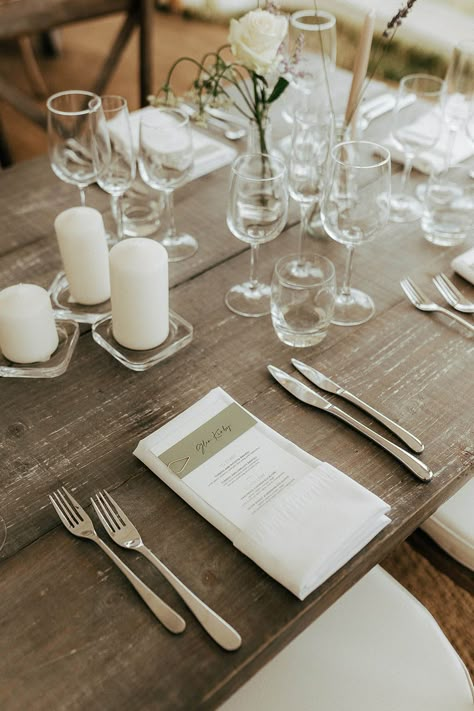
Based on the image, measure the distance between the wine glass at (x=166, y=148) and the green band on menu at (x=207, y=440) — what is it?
0.47 m

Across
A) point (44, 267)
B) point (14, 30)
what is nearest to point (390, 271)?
point (44, 267)

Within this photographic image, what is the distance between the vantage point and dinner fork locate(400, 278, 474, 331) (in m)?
1.16

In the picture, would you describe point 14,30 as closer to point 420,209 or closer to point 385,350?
point 420,209

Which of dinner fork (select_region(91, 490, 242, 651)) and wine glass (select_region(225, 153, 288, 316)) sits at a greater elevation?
wine glass (select_region(225, 153, 288, 316))

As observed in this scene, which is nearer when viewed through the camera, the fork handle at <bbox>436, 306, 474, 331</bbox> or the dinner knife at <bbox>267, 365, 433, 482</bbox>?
the dinner knife at <bbox>267, 365, 433, 482</bbox>

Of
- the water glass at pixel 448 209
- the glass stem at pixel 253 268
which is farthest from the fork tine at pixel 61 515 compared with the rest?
the water glass at pixel 448 209

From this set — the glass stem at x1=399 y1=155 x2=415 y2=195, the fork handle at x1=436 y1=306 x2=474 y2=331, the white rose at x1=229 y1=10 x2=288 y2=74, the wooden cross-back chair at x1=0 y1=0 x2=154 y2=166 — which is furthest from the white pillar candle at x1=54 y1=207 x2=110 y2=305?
the wooden cross-back chair at x1=0 y1=0 x2=154 y2=166

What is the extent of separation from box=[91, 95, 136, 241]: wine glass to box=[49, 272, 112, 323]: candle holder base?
171 mm

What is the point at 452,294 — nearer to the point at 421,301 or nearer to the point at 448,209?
the point at 421,301

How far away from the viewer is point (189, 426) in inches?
38.0

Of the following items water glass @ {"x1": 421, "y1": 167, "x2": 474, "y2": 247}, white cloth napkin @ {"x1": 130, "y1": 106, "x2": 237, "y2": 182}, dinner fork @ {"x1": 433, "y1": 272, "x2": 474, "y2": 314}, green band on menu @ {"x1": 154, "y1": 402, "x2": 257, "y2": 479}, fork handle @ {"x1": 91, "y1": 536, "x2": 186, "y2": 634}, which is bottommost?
fork handle @ {"x1": 91, "y1": 536, "x2": 186, "y2": 634}

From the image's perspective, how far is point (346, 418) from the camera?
0.98 metres

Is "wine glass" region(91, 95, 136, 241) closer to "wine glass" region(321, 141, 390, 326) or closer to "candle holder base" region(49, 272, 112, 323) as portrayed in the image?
"candle holder base" region(49, 272, 112, 323)

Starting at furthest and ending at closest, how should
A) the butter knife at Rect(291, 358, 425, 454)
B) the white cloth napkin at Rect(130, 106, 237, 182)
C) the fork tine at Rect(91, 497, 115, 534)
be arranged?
the white cloth napkin at Rect(130, 106, 237, 182) < the butter knife at Rect(291, 358, 425, 454) < the fork tine at Rect(91, 497, 115, 534)
